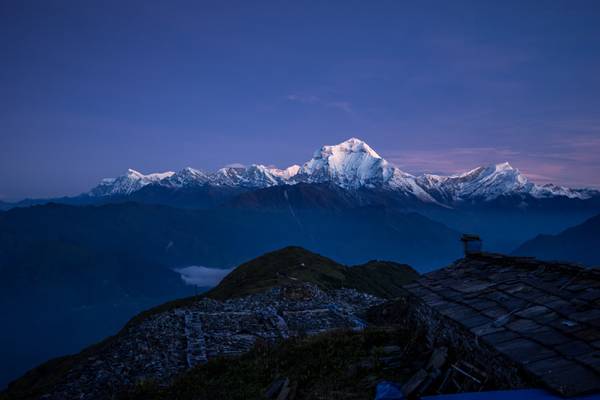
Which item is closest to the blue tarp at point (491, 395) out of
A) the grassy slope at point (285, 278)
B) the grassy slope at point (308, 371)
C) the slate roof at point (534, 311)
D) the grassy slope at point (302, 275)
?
the slate roof at point (534, 311)

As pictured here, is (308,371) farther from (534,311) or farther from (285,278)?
(285,278)

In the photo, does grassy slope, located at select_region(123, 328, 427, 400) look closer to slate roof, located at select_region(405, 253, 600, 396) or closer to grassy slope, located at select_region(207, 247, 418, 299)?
slate roof, located at select_region(405, 253, 600, 396)

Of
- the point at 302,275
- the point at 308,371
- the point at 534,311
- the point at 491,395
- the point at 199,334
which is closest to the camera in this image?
the point at 491,395

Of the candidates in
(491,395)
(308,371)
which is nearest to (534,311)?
(491,395)

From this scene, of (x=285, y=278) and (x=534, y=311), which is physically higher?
(x=534, y=311)

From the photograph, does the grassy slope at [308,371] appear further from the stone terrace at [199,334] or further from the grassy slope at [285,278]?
the grassy slope at [285,278]

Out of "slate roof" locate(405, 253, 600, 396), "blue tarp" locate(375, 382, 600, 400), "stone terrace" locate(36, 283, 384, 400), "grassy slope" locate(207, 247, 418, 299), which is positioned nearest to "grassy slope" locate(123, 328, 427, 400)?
"slate roof" locate(405, 253, 600, 396)

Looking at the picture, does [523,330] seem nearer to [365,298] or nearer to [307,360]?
[307,360]

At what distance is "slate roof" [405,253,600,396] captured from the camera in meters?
10.1

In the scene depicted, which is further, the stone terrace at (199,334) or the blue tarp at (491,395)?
the stone terrace at (199,334)

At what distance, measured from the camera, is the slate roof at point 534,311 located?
10.1 metres

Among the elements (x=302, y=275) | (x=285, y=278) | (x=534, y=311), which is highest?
(x=534, y=311)

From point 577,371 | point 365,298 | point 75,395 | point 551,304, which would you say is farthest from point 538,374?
point 365,298

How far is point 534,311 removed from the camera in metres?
13.4
